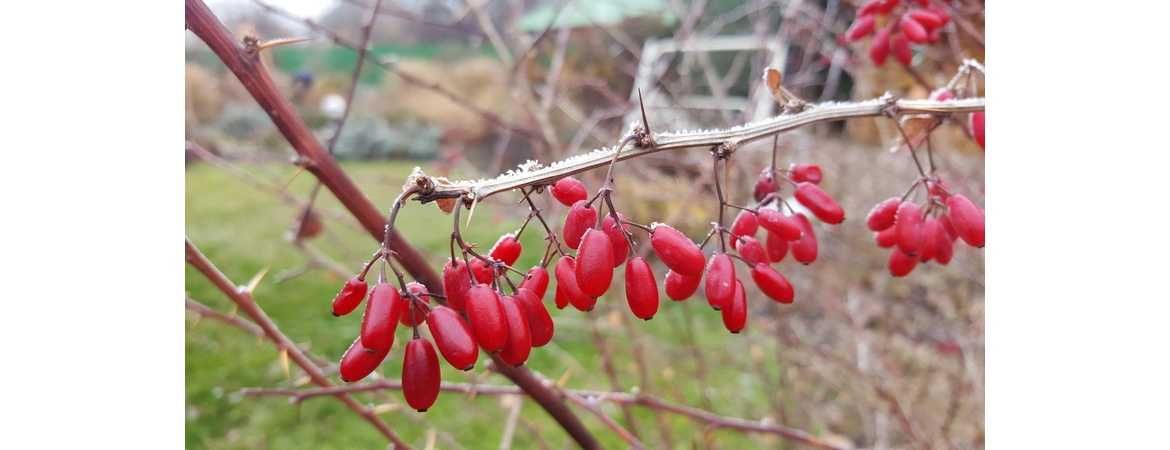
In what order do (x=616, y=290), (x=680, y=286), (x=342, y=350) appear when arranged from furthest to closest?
(x=342, y=350) < (x=616, y=290) < (x=680, y=286)

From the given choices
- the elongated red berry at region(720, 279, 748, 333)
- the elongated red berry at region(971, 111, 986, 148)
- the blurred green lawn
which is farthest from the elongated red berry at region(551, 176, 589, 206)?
the blurred green lawn

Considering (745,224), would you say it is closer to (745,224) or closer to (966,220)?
(745,224)

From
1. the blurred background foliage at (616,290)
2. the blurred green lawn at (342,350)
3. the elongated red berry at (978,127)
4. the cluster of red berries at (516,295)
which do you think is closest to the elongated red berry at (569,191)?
the cluster of red berries at (516,295)

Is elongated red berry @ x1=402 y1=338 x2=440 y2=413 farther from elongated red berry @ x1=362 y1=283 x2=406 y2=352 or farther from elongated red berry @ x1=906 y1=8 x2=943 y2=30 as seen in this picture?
elongated red berry @ x1=906 y1=8 x2=943 y2=30

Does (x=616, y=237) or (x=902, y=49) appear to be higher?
(x=902, y=49)

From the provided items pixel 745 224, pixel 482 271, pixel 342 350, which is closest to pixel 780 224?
pixel 745 224
